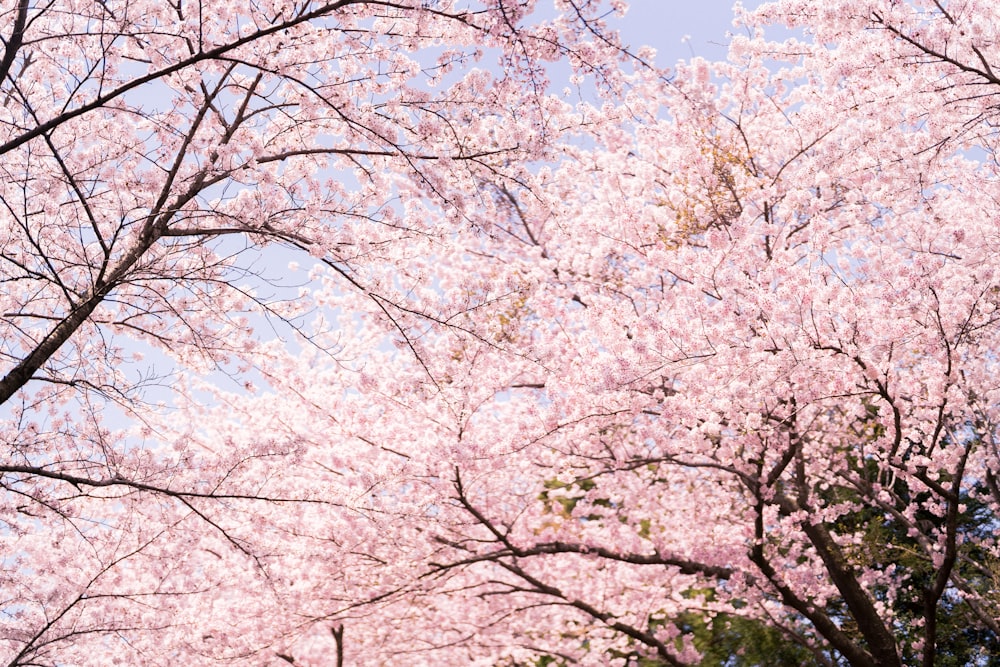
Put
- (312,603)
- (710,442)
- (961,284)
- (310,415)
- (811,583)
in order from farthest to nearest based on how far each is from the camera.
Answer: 1. (310,415)
2. (312,603)
3. (811,583)
4. (710,442)
5. (961,284)

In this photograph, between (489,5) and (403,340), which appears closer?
(489,5)

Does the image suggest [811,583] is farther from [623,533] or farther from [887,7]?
[887,7]

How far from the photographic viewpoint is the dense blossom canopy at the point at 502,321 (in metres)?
5.18

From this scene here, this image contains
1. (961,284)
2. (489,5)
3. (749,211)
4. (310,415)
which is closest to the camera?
(489,5)

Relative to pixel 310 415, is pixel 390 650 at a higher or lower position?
lower

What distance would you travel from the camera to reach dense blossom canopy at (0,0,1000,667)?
17.0ft

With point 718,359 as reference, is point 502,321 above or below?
above

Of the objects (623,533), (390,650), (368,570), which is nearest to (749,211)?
(623,533)

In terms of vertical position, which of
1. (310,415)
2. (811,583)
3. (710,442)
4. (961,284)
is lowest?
(811,583)

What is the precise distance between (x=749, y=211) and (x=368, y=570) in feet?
20.1

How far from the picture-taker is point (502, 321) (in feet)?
31.1

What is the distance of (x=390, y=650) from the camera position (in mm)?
10844

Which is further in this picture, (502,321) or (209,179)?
(502,321)

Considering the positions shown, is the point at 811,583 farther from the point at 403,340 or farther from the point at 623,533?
the point at 403,340
